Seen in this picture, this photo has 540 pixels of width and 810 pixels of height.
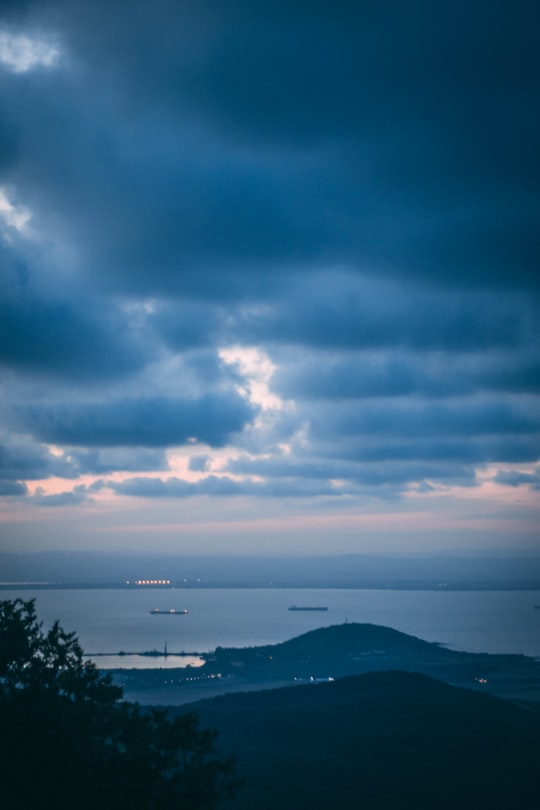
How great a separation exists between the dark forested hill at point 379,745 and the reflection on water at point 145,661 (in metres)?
53.9

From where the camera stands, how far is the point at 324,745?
56969 mm

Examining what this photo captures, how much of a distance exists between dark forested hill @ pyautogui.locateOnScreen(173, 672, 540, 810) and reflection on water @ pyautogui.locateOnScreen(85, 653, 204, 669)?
177ft

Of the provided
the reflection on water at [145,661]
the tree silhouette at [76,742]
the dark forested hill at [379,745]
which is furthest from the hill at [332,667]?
the tree silhouette at [76,742]

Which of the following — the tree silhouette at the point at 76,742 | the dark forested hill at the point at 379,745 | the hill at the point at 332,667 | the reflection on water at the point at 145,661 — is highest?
the tree silhouette at the point at 76,742

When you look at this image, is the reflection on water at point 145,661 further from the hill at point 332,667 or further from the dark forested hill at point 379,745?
the dark forested hill at point 379,745

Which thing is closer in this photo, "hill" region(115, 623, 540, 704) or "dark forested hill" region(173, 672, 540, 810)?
"dark forested hill" region(173, 672, 540, 810)

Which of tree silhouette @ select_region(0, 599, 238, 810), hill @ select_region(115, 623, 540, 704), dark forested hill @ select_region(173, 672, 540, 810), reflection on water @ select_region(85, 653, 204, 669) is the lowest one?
reflection on water @ select_region(85, 653, 204, 669)

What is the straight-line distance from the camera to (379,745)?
56.4 metres

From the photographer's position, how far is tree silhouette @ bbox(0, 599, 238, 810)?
2239cm

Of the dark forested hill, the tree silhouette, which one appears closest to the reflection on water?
the dark forested hill

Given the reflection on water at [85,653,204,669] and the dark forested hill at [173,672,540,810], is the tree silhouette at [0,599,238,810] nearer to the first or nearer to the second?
the dark forested hill at [173,672,540,810]

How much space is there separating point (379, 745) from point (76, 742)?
129 ft

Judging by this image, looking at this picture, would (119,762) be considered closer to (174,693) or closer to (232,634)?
(174,693)

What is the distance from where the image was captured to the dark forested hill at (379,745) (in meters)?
44.5
